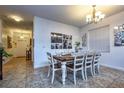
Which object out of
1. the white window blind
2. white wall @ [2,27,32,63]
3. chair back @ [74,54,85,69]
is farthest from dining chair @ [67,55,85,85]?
white wall @ [2,27,32,63]

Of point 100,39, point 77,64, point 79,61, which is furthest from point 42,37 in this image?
point 100,39

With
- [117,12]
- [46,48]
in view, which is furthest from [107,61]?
[46,48]

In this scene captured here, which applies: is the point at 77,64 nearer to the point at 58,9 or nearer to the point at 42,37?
the point at 58,9

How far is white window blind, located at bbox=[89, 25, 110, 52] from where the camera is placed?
18.2 ft

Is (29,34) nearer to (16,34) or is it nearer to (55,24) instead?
(16,34)

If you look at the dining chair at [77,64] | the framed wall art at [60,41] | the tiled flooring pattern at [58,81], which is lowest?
the tiled flooring pattern at [58,81]

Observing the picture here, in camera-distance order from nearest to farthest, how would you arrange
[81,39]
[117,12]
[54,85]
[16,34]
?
[54,85] < [117,12] < [81,39] < [16,34]

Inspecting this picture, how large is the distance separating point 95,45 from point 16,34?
7.64 meters

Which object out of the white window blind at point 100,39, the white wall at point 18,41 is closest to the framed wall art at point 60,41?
the white window blind at point 100,39

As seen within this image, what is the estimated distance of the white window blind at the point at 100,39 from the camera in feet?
18.2

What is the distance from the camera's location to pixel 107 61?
17.6 feet

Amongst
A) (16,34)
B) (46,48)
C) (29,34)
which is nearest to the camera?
(46,48)

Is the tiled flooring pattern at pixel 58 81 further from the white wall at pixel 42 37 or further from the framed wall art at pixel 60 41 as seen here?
the framed wall art at pixel 60 41
